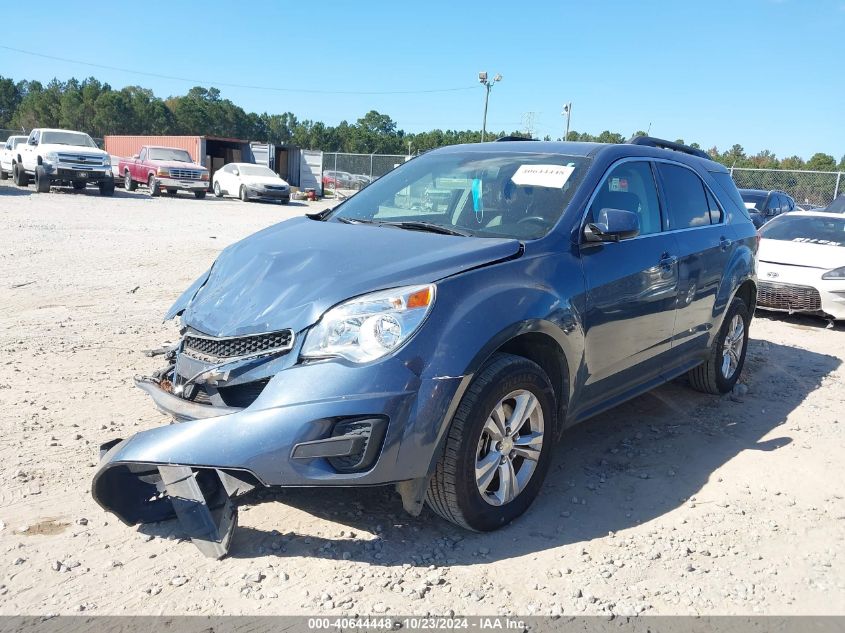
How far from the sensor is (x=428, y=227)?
3.81 m

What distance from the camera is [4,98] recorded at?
3644 inches

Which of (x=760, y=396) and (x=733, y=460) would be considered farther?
(x=760, y=396)

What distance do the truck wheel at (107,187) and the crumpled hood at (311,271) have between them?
21.9m

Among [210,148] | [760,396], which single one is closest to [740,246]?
[760,396]

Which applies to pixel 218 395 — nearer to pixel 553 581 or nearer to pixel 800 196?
pixel 553 581

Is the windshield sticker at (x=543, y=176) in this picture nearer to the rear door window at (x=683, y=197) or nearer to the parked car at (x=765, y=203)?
the rear door window at (x=683, y=197)

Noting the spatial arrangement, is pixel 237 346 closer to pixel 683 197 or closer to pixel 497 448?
pixel 497 448

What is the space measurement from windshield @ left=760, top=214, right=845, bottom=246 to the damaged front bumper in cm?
854

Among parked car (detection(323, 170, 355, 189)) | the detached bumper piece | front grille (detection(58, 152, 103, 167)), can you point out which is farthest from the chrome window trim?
parked car (detection(323, 170, 355, 189))

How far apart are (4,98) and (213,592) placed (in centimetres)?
10899

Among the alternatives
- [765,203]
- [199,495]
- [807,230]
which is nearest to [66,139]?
[765,203]

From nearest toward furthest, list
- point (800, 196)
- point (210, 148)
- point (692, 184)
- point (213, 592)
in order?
1. point (213, 592)
2. point (692, 184)
3. point (800, 196)
4. point (210, 148)

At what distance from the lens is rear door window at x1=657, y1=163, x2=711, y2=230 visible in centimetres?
475

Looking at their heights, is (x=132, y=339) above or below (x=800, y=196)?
below
